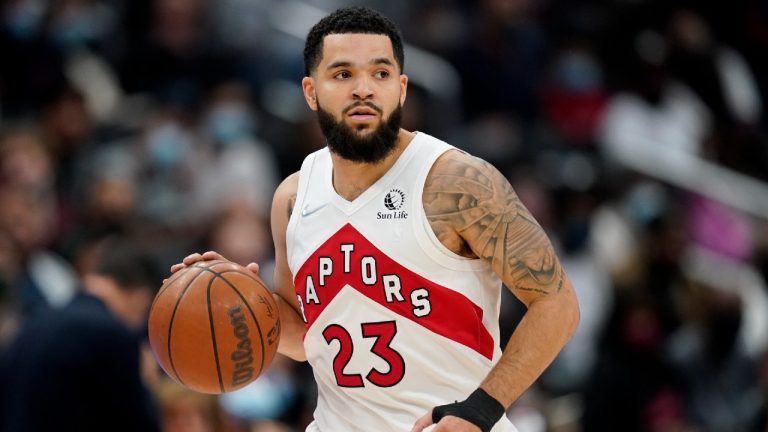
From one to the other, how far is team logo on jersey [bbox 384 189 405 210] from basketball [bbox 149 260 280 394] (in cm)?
69

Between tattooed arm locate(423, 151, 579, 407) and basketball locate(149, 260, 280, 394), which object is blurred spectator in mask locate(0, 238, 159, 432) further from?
tattooed arm locate(423, 151, 579, 407)

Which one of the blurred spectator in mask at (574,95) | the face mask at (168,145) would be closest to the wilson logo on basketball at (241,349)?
the face mask at (168,145)

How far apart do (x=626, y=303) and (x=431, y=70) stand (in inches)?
154

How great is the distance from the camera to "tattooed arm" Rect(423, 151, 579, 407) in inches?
197

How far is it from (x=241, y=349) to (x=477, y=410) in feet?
3.62

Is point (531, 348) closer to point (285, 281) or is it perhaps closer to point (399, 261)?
point (399, 261)

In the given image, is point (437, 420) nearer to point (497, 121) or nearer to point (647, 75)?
point (497, 121)

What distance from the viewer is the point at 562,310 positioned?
5.11m

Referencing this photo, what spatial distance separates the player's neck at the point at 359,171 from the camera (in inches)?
214

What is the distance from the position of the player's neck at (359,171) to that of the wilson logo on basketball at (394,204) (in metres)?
0.14

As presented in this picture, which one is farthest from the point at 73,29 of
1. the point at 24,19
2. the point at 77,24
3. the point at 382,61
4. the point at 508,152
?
the point at 382,61

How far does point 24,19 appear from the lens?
12531 millimetres

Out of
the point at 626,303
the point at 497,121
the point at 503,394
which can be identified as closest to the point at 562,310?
the point at 503,394

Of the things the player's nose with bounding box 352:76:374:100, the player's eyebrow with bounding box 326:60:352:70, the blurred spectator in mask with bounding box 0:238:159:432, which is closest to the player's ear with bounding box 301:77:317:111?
the player's eyebrow with bounding box 326:60:352:70
